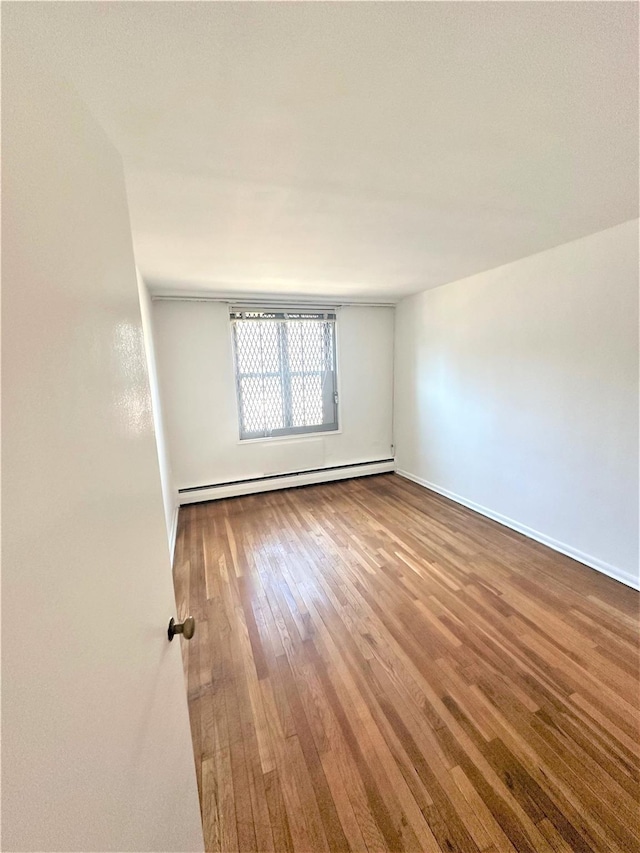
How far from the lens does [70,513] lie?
44cm

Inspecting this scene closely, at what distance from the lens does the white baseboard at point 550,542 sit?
2223 mm

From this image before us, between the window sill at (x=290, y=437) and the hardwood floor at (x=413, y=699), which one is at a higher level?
the window sill at (x=290, y=437)

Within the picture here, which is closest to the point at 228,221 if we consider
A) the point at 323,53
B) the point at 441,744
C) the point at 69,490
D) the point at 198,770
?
the point at 323,53

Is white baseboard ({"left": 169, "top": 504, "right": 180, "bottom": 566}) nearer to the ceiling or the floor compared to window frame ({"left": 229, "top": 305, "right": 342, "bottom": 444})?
nearer to the floor

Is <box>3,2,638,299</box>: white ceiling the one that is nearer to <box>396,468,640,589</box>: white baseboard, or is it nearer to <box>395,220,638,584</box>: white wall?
<box>395,220,638,584</box>: white wall

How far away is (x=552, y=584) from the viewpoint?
2234 mm

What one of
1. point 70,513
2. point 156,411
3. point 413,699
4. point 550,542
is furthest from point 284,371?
point 70,513

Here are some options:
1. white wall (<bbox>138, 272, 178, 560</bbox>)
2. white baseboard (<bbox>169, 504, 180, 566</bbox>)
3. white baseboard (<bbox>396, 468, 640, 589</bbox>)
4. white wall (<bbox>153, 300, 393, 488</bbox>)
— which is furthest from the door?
white wall (<bbox>153, 300, 393, 488</bbox>)

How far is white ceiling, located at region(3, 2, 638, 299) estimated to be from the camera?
758mm

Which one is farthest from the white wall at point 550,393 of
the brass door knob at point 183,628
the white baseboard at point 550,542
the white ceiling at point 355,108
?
the brass door knob at point 183,628

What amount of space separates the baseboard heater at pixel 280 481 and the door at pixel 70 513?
3.28m

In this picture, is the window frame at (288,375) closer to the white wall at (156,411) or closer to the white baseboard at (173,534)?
the white wall at (156,411)

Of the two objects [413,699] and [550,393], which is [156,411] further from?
[550,393]

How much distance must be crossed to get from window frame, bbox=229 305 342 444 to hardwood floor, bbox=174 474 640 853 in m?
1.68
